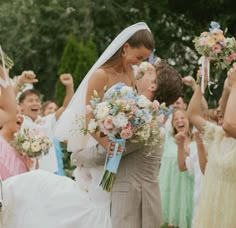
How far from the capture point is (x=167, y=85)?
5492 millimetres

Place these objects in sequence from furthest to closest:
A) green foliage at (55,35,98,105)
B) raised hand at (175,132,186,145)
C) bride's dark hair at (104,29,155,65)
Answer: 1. green foliage at (55,35,98,105)
2. raised hand at (175,132,186,145)
3. bride's dark hair at (104,29,155,65)

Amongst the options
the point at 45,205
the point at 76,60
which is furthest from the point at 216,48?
the point at 76,60

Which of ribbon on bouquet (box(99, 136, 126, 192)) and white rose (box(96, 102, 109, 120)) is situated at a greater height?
white rose (box(96, 102, 109, 120))

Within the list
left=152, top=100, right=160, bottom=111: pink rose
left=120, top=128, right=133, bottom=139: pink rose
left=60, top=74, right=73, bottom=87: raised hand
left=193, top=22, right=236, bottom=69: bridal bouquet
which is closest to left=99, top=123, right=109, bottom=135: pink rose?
left=120, top=128, right=133, bottom=139: pink rose

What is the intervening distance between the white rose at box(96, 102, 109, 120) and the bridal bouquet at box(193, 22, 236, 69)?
52.2 inches

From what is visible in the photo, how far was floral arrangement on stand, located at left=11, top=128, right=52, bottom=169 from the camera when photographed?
7.37 meters

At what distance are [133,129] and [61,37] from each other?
1678 centimetres

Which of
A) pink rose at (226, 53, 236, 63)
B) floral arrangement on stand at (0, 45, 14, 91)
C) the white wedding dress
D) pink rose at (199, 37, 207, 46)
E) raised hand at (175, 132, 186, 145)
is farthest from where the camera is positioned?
raised hand at (175, 132, 186, 145)

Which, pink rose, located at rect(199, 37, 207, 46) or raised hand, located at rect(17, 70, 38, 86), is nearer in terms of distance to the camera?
pink rose, located at rect(199, 37, 207, 46)

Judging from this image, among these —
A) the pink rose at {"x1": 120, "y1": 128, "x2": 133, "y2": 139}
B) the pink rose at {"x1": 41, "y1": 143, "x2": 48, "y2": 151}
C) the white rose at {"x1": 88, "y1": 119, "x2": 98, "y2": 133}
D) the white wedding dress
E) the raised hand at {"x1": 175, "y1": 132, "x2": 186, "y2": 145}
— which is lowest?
the white wedding dress

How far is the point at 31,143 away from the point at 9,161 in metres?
0.49

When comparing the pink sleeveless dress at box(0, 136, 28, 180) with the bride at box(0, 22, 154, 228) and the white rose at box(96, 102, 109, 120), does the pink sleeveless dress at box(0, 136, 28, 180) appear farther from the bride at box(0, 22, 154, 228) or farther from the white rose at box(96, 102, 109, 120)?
the white rose at box(96, 102, 109, 120)

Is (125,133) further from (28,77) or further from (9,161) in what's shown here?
(28,77)

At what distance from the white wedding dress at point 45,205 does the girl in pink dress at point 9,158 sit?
168 cm
